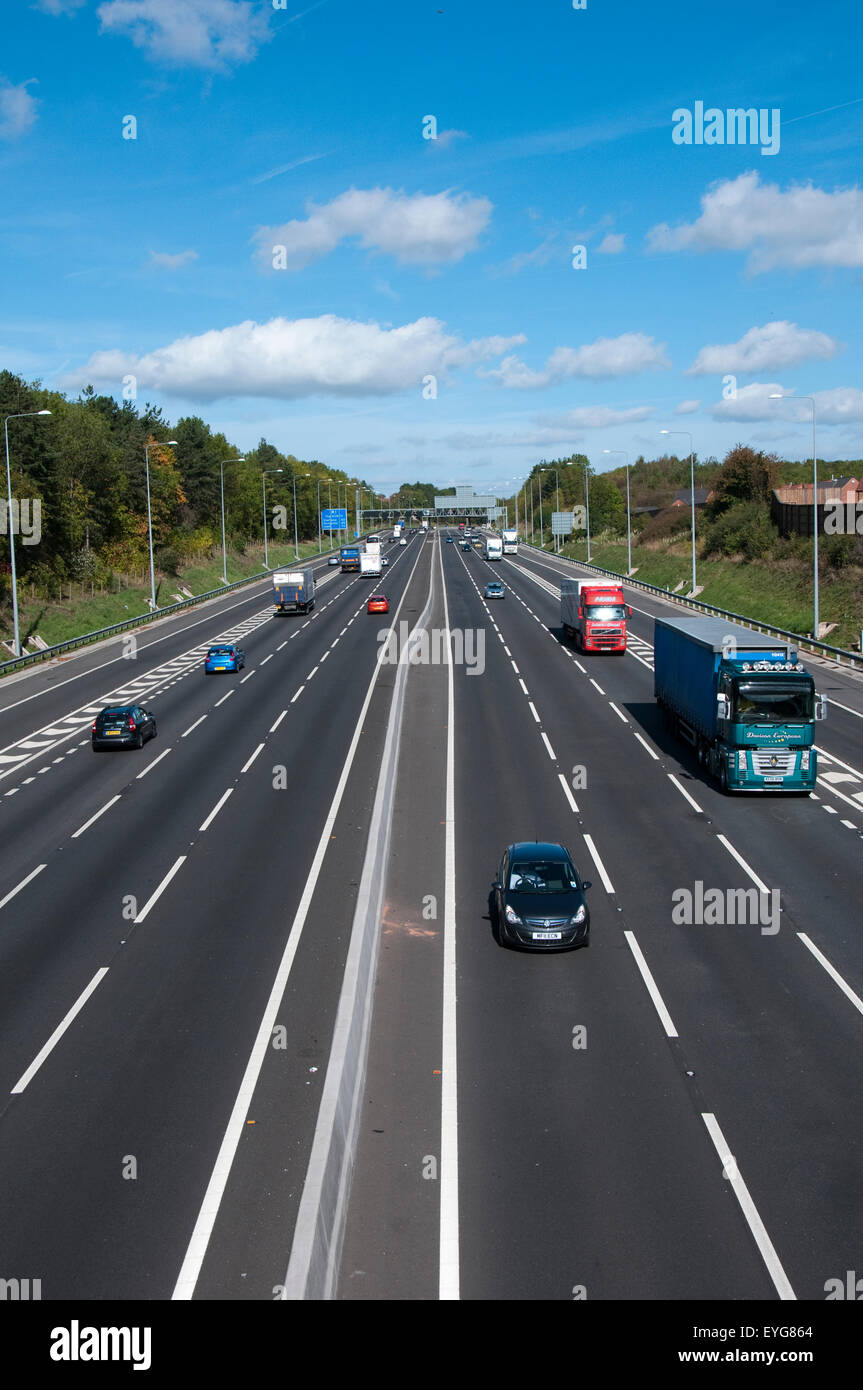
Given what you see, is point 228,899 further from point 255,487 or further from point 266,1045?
point 255,487

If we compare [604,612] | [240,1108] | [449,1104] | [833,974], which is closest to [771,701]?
[833,974]

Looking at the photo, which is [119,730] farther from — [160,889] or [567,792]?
[567,792]

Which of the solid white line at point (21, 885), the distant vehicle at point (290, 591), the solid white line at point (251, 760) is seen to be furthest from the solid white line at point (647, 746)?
the distant vehicle at point (290, 591)

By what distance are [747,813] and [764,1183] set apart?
55.3 feet

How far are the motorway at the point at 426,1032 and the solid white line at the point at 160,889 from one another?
112mm

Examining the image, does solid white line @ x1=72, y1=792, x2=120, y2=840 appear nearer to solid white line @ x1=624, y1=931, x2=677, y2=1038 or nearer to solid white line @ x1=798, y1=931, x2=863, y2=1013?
solid white line @ x1=624, y1=931, x2=677, y2=1038

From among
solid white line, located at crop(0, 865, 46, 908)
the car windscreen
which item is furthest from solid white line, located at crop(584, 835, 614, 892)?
solid white line, located at crop(0, 865, 46, 908)

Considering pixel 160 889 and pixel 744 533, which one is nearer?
pixel 160 889

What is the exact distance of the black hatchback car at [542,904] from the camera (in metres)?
19.3

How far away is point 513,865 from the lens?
67.1 ft

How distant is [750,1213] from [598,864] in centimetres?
1271

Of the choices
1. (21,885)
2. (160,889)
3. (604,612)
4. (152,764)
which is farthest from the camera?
(604,612)

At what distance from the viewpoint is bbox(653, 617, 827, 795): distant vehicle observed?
29.1 m

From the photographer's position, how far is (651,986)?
18.0 m
